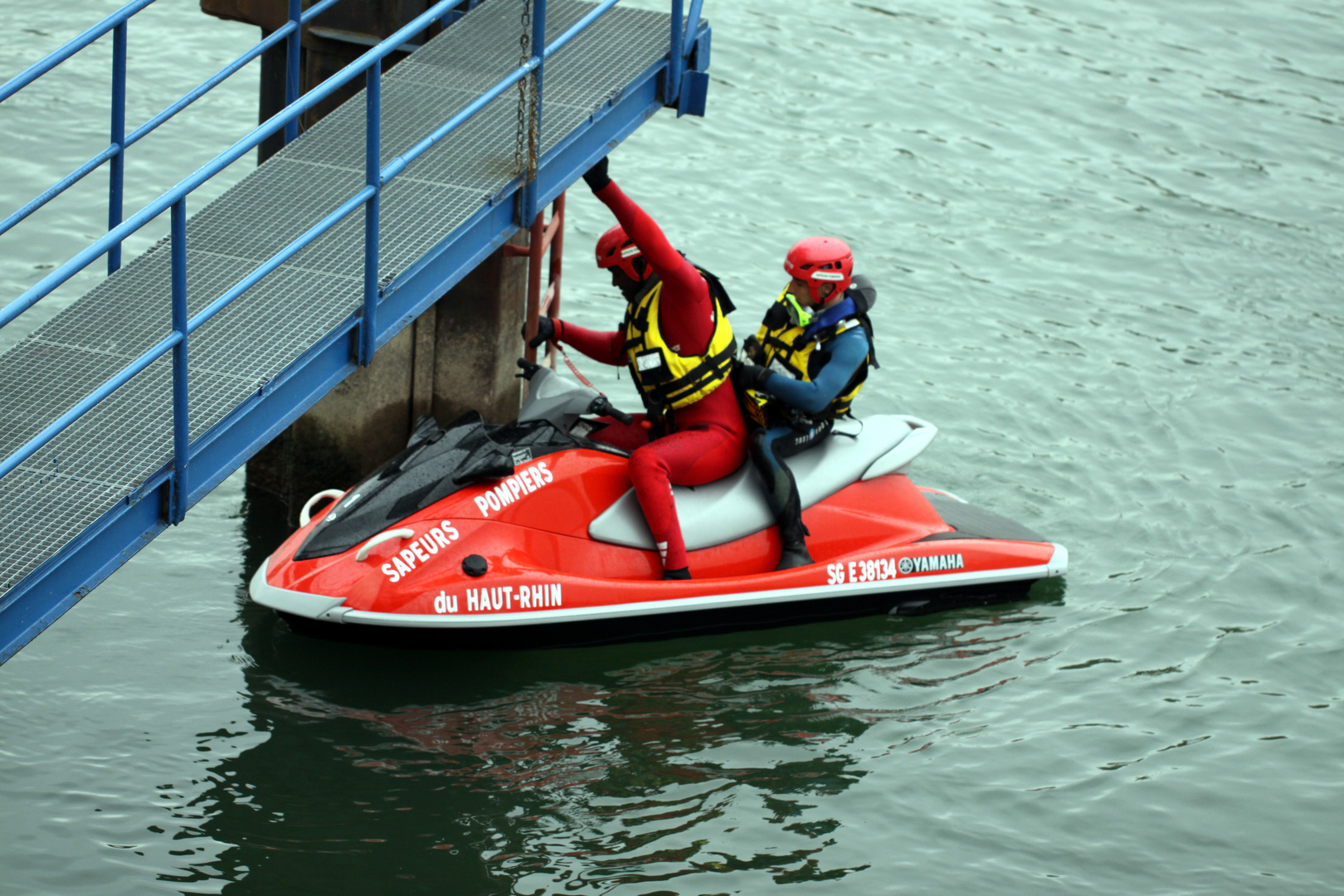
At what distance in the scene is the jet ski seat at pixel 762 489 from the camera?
734 cm

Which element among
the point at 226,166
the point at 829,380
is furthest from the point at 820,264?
the point at 226,166

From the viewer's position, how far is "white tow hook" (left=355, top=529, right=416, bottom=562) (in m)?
6.76

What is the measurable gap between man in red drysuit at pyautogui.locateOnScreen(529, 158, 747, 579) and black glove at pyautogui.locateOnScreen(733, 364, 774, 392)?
0.07m

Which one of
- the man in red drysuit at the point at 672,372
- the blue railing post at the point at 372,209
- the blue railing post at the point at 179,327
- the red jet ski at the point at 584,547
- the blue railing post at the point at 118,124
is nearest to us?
the blue railing post at the point at 179,327

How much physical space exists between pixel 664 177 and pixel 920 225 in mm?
2401

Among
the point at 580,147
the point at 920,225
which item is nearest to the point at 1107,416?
the point at 920,225

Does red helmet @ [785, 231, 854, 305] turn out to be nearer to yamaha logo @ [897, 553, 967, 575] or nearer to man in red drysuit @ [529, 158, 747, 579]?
man in red drysuit @ [529, 158, 747, 579]

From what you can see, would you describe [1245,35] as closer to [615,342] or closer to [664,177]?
[664,177]

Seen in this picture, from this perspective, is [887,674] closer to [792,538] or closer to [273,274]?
[792,538]

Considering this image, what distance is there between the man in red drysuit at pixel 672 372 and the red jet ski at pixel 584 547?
7.5 inches

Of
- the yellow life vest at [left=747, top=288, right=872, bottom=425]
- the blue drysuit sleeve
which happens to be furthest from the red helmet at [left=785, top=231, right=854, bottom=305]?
the blue drysuit sleeve

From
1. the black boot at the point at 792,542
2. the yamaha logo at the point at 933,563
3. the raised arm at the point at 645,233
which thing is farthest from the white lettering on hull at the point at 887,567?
the raised arm at the point at 645,233

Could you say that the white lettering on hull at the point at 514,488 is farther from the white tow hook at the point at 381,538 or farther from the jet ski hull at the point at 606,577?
the white tow hook at the point at 381,538

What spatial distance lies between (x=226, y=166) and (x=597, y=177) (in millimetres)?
1894
